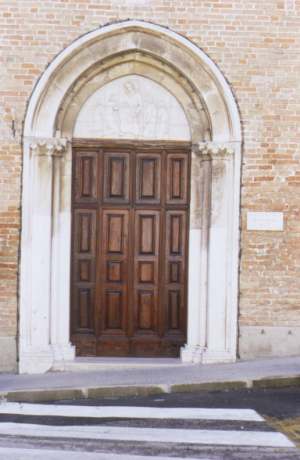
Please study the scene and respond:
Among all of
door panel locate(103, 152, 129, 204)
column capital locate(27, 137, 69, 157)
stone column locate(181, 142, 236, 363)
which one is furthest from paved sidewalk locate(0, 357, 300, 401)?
column capital locate(27, 137, 69, 157)

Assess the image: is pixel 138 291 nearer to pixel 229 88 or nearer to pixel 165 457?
pixel 229 88

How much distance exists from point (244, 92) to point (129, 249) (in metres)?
2.64

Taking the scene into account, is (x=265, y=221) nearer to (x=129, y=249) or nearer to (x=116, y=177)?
(x=129, y=249)

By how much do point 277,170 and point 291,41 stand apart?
174 centimetres

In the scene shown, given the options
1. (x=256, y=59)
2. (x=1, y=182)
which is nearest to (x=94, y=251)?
(x=1, y=182)

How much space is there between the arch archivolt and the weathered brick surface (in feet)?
0.50


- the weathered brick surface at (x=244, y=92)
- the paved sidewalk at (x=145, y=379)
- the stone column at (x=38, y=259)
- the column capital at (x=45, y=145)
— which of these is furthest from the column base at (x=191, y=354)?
the column capital at (x=45, y=145)

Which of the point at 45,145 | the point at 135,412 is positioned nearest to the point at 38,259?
the point at 45,145

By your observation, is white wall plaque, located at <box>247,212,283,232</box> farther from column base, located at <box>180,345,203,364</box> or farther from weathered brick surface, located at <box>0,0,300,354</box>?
column base, located at <box>180,345,203,364</box>

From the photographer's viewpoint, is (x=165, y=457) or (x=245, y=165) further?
(x=245, y=165)

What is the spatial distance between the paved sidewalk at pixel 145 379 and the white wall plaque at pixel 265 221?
1763 mm

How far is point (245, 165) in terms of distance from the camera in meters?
11.4

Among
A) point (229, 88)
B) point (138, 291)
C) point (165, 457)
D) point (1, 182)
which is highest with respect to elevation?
point (229, 88)

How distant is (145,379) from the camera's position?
33.7 feet
